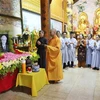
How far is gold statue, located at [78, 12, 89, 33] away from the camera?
1524 cm

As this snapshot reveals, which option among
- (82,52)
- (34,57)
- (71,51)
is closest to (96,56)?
(82,52)

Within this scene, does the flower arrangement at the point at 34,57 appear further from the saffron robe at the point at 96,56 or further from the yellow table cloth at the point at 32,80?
the saffron robe at the point at 96,56

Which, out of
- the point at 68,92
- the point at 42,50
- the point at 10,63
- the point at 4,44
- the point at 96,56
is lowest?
the point at 68,92

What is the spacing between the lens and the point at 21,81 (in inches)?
173

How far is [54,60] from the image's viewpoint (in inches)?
203

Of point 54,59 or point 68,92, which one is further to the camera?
point 54,59

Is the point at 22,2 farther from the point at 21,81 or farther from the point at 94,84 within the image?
the point at 94,84

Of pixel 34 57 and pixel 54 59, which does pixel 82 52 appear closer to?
pixel 54 59

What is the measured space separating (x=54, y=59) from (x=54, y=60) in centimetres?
3

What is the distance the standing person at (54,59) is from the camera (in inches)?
201

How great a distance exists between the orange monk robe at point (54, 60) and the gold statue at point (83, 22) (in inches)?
411

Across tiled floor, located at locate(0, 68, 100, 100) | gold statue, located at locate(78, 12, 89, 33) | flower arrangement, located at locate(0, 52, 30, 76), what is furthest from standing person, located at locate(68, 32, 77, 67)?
gold statue, located at locate(78, 12, 89, 33)

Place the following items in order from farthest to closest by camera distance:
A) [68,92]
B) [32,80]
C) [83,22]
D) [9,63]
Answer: [83,22], [68,92], [9,63], [32,80]

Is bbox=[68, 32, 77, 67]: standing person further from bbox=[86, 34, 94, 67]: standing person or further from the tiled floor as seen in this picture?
the tiled floor
